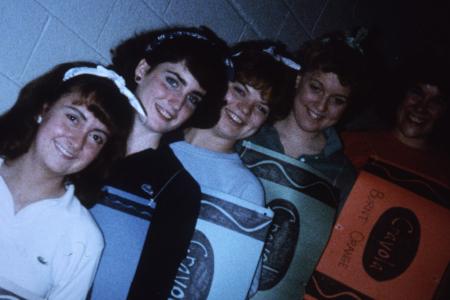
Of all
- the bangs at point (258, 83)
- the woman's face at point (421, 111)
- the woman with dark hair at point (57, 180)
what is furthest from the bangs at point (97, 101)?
the woman's face at point (421, 111)

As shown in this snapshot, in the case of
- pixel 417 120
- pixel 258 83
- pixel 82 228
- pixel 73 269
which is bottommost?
pixel 73 269

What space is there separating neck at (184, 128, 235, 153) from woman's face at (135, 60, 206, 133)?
0.19m

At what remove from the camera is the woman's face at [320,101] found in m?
1.84

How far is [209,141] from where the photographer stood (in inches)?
69.3

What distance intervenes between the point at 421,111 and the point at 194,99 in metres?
1.23

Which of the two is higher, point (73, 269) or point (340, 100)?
point (340, 100)

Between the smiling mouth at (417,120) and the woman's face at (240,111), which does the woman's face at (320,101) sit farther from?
the smiling mouth at (417,120)

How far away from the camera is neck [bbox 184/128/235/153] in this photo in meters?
1.75

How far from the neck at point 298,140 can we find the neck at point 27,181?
3.36 feet

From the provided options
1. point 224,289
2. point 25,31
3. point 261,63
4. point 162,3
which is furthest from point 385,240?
point 25,31

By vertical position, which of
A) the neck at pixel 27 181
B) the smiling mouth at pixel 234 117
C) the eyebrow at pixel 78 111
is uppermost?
the smiling mouth at pixel 234 117

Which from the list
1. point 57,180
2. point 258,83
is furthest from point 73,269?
point 258,83

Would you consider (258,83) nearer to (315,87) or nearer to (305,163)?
(315,87)

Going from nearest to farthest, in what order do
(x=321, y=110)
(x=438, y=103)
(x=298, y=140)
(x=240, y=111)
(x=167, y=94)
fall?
(x=167, y=94) → (x=240, y=111) → (x=321, y=110) → (x=298, y=140) → (x=438, y=103)
